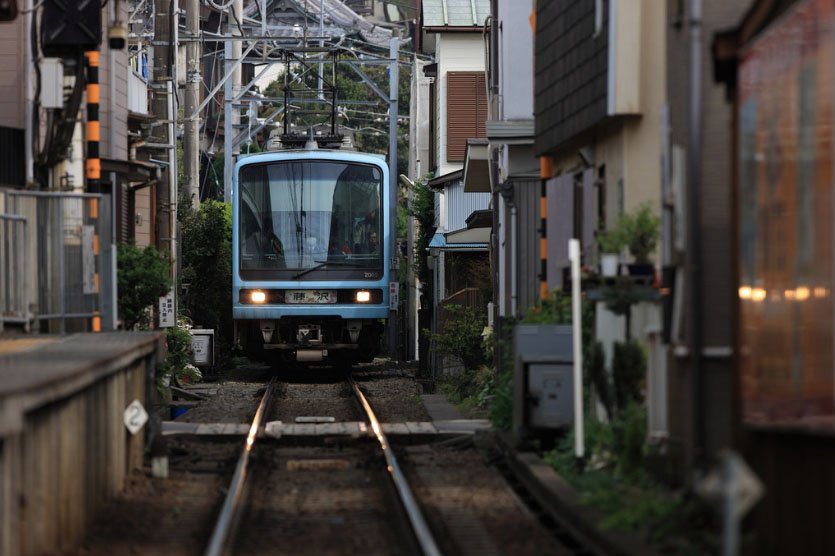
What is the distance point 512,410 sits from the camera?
43.8 feet

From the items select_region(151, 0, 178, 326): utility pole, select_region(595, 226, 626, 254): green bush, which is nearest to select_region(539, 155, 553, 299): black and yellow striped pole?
select_region(595, 226, 626, 254): green bush

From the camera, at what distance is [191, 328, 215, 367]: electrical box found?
80.2ft

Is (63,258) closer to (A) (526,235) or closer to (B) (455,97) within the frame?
(A) (526,235)

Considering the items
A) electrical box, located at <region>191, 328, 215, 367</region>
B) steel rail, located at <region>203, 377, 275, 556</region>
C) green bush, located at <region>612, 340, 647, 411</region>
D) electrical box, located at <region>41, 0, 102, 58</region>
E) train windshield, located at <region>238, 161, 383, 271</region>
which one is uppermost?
electrical box, located at <region>41, 0, 102, 58</region>

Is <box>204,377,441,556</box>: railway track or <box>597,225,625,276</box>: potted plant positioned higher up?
<box>597,225,625,276</box>: potted plant

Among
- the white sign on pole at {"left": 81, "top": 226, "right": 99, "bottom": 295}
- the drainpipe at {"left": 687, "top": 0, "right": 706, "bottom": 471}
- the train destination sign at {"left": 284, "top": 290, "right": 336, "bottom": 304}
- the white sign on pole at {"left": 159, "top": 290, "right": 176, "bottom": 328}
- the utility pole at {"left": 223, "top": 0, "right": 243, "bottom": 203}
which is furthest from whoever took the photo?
the utility pole at {"left": 223, "top": 0, "right": 243, "bottom": 203}

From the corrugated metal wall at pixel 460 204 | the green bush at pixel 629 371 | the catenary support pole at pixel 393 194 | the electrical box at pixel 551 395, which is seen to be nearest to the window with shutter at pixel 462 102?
the catenary support pole at pixel 393 194

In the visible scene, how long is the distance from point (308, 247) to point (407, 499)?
13.6 meters

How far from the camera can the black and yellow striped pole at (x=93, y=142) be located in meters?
13.1

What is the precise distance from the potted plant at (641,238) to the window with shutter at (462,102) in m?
21.4

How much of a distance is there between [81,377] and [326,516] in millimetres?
2379

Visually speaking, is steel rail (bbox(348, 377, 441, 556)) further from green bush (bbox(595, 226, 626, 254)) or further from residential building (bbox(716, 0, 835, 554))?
green bush (bbox(595, 226, 626, 254))

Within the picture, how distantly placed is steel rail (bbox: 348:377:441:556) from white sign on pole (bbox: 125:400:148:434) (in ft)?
6.59

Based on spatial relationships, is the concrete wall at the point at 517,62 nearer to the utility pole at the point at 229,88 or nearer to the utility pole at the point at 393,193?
the utility pole at the point at 393,193
